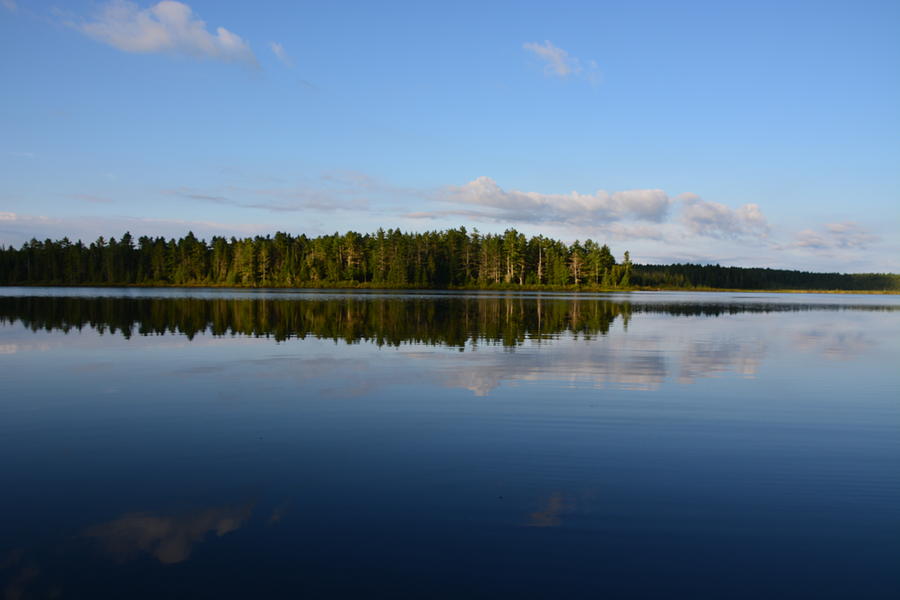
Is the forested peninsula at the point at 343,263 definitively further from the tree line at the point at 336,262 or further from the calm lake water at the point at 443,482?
the calm lake water at the point at 443,482

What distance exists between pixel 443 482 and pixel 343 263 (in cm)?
15638

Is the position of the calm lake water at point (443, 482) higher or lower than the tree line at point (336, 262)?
lower

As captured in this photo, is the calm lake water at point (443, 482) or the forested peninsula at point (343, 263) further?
the forested peninsula at point (343, 263)

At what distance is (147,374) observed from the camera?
61.8 ft

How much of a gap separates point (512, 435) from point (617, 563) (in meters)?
5.31

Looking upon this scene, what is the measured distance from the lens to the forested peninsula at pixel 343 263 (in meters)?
157

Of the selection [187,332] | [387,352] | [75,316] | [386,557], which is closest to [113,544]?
[386,557]

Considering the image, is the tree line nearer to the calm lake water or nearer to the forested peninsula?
the forested peninsula

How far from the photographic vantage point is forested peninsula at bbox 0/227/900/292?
15675cm

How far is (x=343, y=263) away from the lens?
162 meters

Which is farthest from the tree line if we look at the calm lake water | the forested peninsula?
the calm lake water

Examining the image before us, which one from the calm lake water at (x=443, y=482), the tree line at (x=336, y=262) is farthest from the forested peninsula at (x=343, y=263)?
the calm lake water at (x=443, y=482)

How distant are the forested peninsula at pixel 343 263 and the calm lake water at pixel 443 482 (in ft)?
437

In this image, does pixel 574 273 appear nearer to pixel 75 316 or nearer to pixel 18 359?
pixel 75 316
